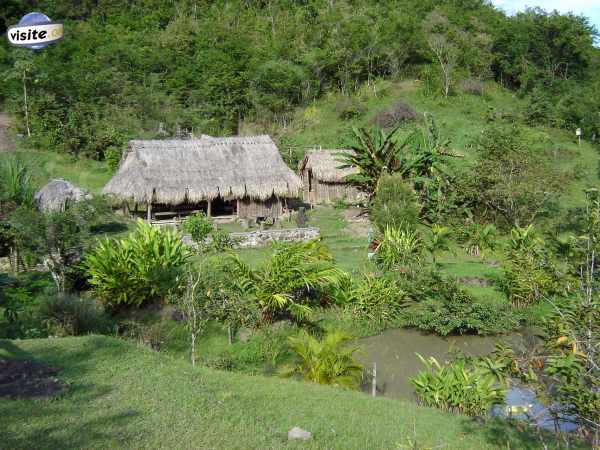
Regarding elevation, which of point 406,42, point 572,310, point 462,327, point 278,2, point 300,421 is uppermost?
point 278,2

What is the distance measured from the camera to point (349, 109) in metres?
33.2

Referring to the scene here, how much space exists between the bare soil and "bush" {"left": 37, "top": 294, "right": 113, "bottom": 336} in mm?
2661

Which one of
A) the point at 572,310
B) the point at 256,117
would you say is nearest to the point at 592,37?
the point at 256,117

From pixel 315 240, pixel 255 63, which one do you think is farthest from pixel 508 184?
pixel 255 63

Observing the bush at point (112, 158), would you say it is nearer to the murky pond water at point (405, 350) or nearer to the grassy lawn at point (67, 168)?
the grassy lawn at point (67, 168)

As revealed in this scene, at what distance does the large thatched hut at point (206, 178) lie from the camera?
19609mm

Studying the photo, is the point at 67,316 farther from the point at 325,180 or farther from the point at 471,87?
the point at 471,87

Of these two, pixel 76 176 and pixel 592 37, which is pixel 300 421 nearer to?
pixel 76 176

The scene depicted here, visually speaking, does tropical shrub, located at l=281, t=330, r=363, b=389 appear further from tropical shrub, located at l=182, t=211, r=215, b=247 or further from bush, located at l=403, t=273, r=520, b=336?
tropical shrub, located at l=182, t=211, r=215, b=247

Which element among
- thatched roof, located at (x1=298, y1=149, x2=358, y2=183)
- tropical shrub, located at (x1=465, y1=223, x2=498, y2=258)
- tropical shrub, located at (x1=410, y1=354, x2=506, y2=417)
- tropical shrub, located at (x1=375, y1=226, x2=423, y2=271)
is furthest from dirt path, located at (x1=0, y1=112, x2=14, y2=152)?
tropical shrub, located at (x1=410, y1=354, x2=506, y2=417)

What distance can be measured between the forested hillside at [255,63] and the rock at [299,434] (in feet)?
74.8

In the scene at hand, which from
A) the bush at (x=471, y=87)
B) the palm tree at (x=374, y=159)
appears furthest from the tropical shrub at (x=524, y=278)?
the bush at (x=471, y=87)

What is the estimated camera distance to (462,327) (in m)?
12.5

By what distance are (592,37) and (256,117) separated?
68.7ft
